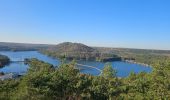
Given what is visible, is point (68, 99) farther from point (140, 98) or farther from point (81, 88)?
point (140, 98)

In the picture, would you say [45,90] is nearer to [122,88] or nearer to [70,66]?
[70,66]

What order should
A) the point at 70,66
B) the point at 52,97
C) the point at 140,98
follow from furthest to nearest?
the point at 70,66 → the point at 52,97 → the point at 140,98

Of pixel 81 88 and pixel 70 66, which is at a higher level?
pixel 70 66

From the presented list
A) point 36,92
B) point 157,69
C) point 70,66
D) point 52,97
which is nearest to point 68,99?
point 52,97

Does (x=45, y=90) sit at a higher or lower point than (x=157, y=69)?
lower

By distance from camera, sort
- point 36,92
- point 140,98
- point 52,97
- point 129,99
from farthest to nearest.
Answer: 1. point 52,97
2. point 36,92
3. point 129,99
4. point 140,98

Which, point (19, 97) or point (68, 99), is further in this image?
point (68, 99)

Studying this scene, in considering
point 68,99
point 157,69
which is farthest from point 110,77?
point 68,99

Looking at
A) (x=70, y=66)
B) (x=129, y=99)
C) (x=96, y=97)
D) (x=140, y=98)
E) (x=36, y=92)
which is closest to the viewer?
(x=140, y=98)

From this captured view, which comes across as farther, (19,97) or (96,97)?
(96,97)
